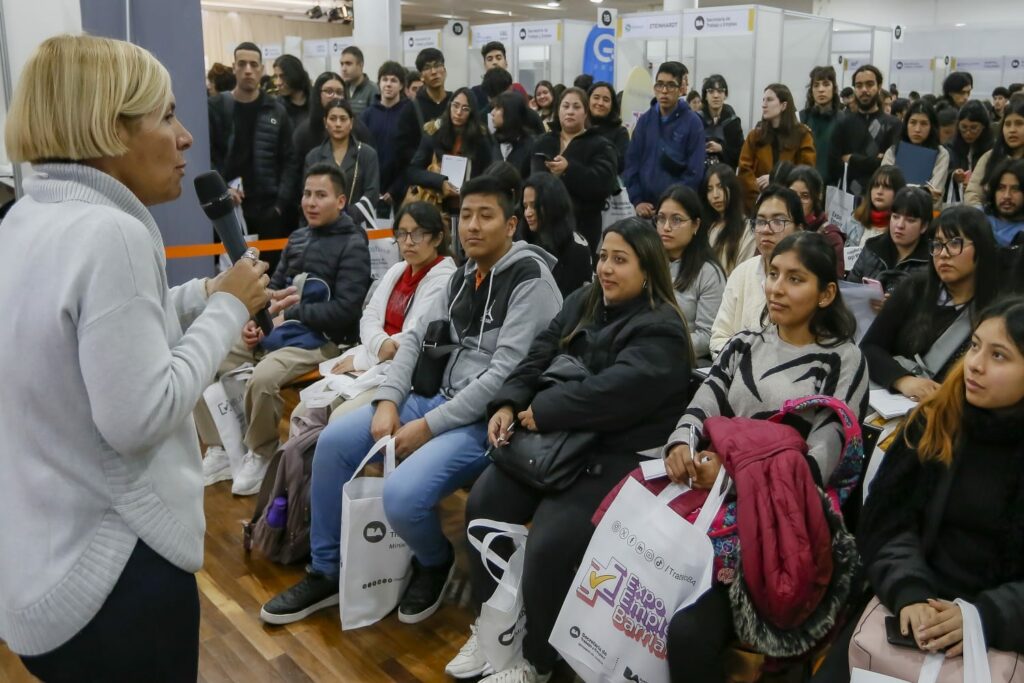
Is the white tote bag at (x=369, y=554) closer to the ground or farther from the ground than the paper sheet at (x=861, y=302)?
closer to the ground

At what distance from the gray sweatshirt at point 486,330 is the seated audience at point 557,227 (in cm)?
86

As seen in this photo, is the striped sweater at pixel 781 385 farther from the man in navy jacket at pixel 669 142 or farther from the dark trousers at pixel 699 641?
the man in navy jacket at pixel 669 142

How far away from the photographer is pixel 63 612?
123 cm

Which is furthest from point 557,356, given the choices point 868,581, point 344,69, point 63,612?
point 344,69

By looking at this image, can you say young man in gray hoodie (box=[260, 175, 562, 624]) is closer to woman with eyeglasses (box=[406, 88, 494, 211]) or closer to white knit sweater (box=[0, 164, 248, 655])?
white knit sweater (box=[0, 164, 248, 655])

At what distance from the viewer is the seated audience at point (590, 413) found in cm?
238

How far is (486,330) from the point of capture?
3.01 metres

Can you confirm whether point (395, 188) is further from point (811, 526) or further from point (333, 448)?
point (811, 526)

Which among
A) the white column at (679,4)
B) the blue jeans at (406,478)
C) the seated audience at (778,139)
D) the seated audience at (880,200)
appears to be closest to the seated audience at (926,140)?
the seated audience at (778,139)

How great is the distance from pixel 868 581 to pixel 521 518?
1.00 metres

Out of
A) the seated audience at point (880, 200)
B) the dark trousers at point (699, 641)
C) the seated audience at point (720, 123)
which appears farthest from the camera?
the seated audience at point (720, 123)

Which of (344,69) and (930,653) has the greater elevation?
(344,69)

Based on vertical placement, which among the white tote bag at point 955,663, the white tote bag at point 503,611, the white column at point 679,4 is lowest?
the white tote bag at point 503,611

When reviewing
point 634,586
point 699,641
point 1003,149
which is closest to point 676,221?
point 634,586
